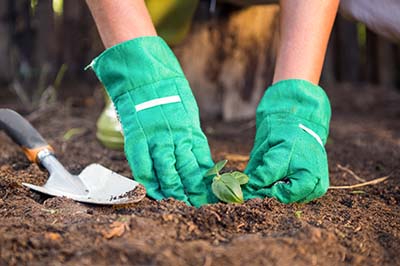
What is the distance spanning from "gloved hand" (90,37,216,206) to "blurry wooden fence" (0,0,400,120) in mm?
923

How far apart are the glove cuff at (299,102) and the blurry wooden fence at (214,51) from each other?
89 centimetres

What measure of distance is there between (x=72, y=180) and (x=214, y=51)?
1.12 m

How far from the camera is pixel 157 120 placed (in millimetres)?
1334

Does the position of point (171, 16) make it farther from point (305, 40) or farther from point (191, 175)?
point (191, 175)

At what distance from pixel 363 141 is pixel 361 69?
117cm

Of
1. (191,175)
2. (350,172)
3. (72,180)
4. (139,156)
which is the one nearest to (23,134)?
(72,180)

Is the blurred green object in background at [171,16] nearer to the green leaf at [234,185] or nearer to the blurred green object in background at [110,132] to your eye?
the blurred green object in background at [110,132]

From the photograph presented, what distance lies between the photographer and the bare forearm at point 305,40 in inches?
56.7

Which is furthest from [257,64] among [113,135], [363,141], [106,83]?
[106,83]

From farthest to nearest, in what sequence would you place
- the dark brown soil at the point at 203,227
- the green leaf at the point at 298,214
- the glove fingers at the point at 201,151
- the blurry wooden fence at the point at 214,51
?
the blurry wooden fence at the point at 214,51 < the glove fingers at the point at 201,151 < the green leaf at the point at 298,214 < the dark brown soil at the point at 203,227

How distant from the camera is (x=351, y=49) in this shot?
3137 millimetres

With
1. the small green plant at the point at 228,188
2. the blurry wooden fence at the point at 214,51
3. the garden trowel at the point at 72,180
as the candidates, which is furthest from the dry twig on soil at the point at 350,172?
the blurry wooden fence at the point at 214,51

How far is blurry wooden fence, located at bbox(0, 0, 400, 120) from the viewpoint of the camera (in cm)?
239

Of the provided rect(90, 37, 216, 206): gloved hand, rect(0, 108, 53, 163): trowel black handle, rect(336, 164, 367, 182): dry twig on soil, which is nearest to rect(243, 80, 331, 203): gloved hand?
rect(90, 37, 216, 206): gloved hand
